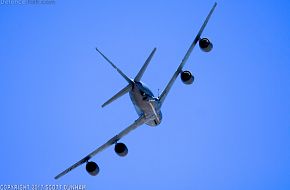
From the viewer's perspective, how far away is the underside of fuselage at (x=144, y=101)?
44.9m

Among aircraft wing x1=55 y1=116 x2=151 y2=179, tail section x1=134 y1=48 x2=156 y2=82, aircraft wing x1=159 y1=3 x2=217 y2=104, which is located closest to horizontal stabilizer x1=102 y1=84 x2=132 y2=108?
tail section x1=134 y1=48 x2=156 y2=82

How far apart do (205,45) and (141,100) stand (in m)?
8.77

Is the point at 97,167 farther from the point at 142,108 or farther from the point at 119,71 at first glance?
the point at 119,71

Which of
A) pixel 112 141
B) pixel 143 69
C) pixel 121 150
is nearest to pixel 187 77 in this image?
pixel 143 69

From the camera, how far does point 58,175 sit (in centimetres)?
4762

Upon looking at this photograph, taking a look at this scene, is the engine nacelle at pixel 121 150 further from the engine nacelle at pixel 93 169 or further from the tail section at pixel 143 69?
the tail section at pixel 143 69

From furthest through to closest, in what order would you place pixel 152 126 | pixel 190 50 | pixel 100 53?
1. pixel 152 126
2. pixel 190 50
3. pixel 100 53

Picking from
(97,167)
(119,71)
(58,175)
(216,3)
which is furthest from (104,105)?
(216,3)

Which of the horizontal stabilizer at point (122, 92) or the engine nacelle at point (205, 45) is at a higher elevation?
the engine nacelle at point (205, 45)

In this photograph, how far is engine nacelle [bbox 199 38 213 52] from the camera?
146ft

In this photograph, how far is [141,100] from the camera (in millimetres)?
45312

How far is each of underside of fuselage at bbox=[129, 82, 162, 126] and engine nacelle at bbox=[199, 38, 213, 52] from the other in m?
7.26

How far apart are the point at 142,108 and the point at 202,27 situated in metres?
10.6

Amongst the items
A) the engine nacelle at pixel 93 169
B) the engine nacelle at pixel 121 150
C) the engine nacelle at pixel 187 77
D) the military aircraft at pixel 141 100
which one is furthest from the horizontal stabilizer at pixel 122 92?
the engine nacelle at pixel 93 169
